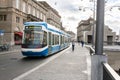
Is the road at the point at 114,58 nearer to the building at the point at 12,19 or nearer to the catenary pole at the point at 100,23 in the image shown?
the building at the point at 12,19

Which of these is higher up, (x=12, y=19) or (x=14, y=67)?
(x=12, y=19)

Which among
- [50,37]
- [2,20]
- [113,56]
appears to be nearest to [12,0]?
[2,20]

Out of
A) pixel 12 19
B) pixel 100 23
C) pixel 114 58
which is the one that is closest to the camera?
pixel 100 23

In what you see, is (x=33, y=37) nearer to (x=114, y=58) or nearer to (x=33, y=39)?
(x=33, y=39)

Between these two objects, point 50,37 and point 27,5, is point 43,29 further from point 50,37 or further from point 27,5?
point 27,5

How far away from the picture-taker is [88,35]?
116 metres

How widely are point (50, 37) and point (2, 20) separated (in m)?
42.7

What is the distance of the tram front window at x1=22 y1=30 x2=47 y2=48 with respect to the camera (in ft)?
85.4

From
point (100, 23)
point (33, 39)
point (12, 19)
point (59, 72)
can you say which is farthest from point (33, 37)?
point (12, 19)

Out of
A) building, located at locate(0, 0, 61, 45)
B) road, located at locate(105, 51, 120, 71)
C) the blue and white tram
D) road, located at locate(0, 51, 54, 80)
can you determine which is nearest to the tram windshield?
the blue and white tram

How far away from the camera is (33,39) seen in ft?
86.0

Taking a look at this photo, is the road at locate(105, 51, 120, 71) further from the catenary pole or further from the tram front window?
the catenary pole

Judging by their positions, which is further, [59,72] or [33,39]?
[33,39]

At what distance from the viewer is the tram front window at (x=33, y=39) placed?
26031mm
